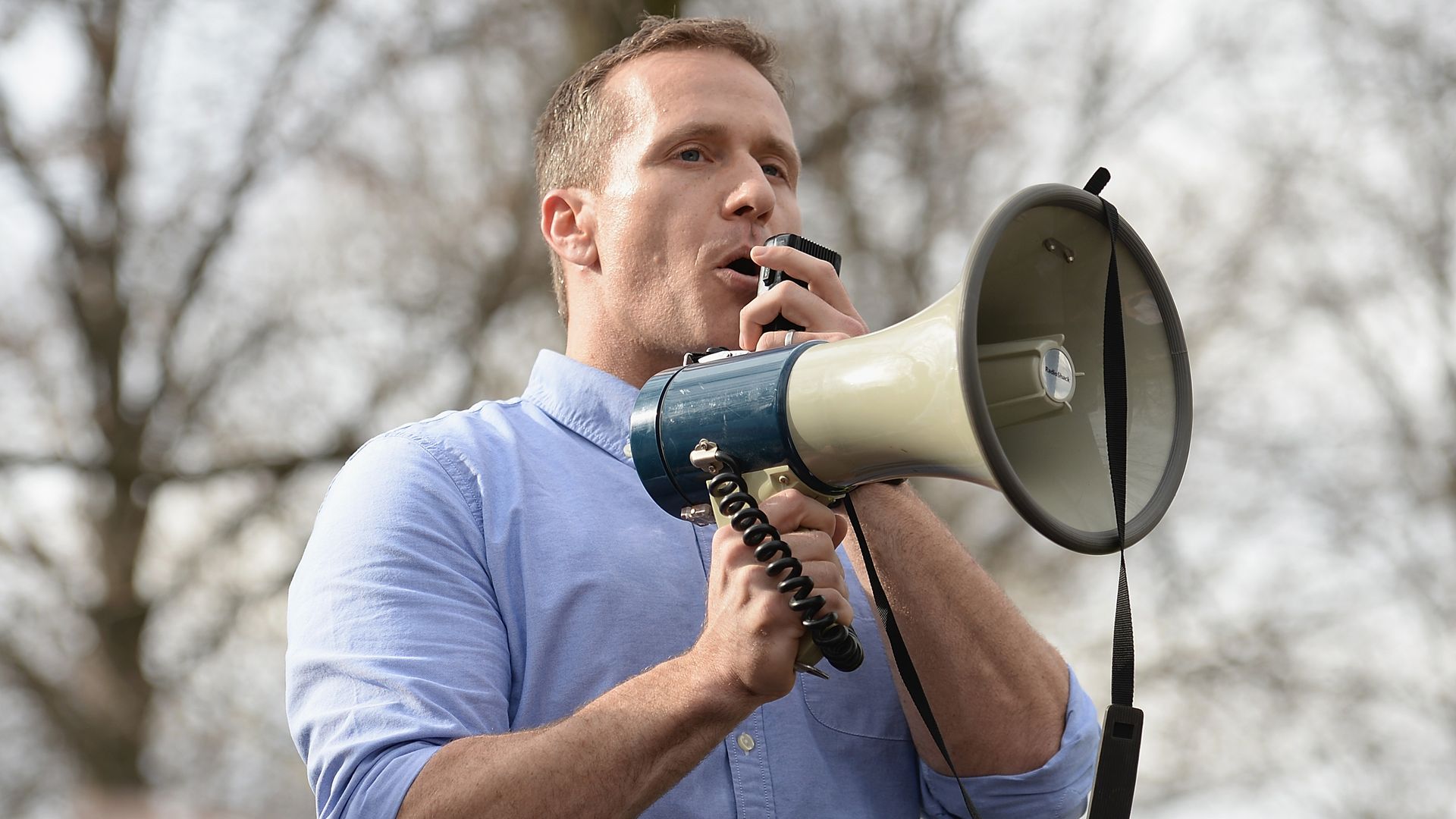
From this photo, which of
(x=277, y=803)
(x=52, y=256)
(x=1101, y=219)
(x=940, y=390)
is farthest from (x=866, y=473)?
(x=52, y=256)

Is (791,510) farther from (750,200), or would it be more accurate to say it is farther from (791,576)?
(750,200)

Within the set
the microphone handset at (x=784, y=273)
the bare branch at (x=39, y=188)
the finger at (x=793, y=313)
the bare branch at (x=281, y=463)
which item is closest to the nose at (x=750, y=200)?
the microphone handset at (x=784, y=273)

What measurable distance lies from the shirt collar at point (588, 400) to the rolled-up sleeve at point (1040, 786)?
0.75m

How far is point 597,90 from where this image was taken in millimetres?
3027

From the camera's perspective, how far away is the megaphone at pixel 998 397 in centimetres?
182

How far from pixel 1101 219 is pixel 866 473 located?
1.52ft

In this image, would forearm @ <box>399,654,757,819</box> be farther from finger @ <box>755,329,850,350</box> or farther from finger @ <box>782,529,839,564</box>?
finger @ <box>755,329,850,350</box>

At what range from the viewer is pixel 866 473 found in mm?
1958

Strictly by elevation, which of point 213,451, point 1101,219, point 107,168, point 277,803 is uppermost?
point 1101,219

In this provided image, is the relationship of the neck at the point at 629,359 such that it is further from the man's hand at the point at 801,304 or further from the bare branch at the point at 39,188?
the bare branch at the point at 39,188

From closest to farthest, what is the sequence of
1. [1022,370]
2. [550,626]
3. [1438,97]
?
1. [1022,370]
2. [550,626]
3. [1438,97]

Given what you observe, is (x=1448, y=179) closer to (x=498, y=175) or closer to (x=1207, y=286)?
(x=1207, y=286)

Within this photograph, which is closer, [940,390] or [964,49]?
[940,390]

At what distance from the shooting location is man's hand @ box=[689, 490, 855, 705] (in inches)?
74.6
